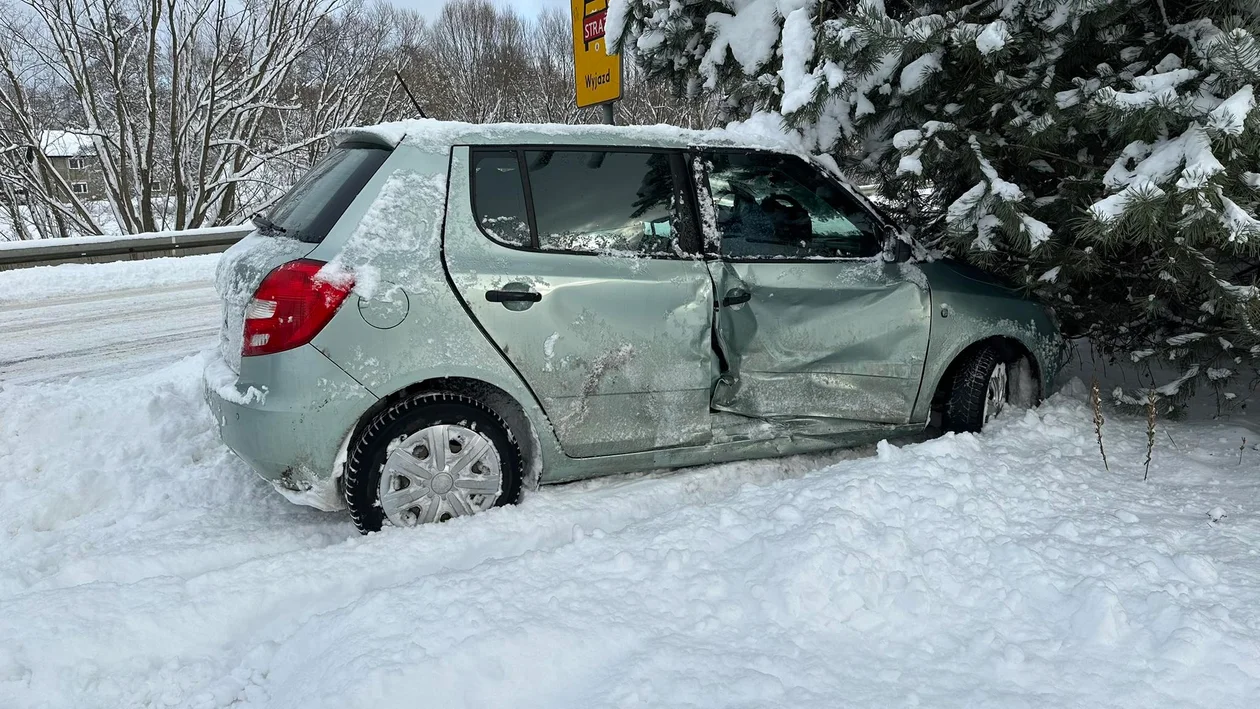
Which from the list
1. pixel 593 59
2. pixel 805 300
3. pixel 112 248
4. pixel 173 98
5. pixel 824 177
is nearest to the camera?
pixel 805 300

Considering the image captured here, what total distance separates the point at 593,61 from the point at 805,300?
6.64 meters

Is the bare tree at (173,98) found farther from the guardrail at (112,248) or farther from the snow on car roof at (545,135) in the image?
the snow on car roof at (545,135)

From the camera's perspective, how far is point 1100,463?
400cm

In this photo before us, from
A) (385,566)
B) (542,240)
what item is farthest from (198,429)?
(542,240)

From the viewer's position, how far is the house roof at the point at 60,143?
60.4ft

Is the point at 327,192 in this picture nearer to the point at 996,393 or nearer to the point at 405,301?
the point at 405,301

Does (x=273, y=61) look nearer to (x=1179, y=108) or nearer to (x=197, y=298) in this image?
(x=197, y=298)

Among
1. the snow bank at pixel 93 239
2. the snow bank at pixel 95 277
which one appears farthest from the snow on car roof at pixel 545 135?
the snow bank at pixel 93 239

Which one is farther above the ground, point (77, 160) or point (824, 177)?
point (77, 160)

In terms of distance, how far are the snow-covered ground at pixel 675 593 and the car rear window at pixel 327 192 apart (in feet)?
3.98

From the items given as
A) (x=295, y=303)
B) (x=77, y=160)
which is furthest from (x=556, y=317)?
(x=77, y=160)

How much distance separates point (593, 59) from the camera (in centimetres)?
978

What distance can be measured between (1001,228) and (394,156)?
2756 mm

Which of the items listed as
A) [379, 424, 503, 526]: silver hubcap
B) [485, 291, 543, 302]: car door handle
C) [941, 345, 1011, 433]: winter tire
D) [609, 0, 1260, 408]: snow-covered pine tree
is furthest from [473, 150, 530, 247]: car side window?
[941, 345, 1011, 433]: winter tire
